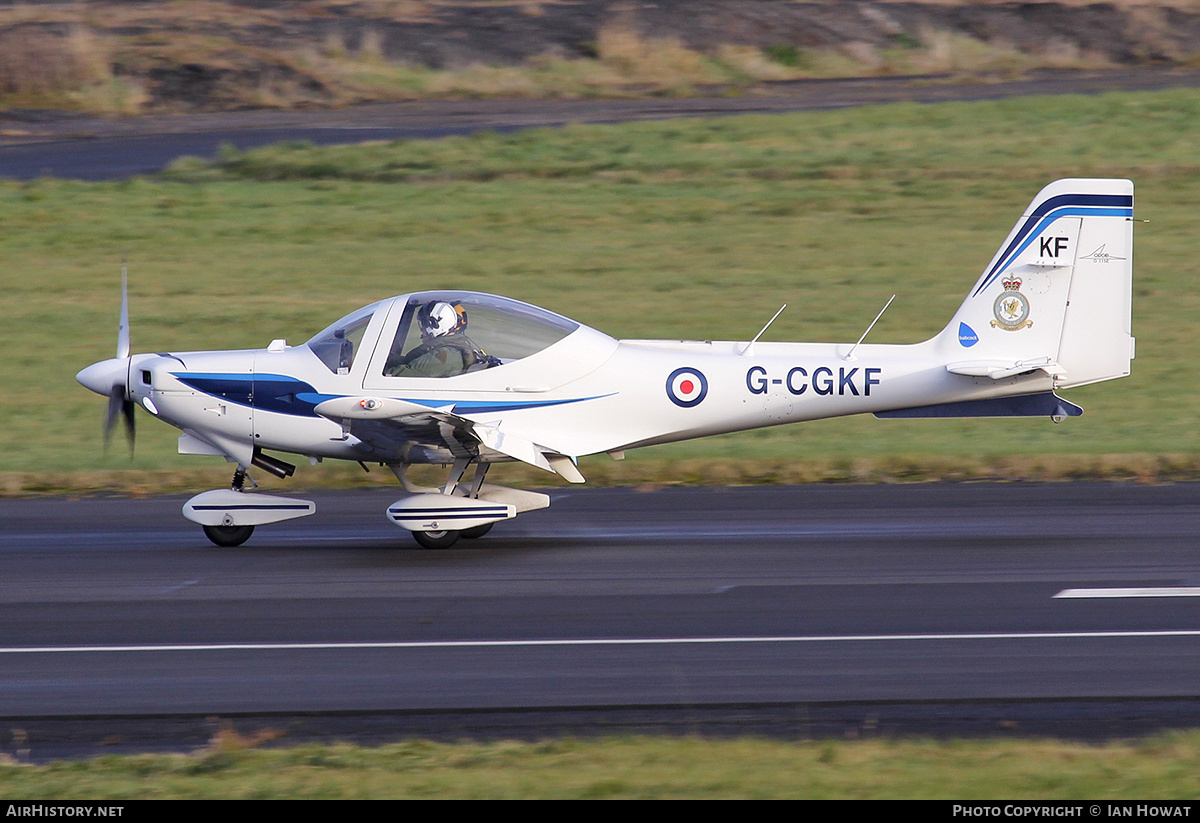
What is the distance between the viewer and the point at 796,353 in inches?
461

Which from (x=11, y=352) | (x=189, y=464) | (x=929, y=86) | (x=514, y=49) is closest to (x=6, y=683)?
(x=189, y=464)

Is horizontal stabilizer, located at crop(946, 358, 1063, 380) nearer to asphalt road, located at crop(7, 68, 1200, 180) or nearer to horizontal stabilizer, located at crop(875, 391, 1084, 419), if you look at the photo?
horizontal stabilizer, located at crop(875, 391, 1084, 419)

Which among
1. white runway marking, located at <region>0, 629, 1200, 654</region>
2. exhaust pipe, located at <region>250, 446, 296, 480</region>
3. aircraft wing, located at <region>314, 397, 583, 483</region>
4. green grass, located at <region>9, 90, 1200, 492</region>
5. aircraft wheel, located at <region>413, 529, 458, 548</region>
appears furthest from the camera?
green grass, located at <region>9, 90, 1200, 492</region>

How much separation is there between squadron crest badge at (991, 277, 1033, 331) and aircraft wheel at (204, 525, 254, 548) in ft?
Result: 21.2

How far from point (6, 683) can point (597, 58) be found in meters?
31.8

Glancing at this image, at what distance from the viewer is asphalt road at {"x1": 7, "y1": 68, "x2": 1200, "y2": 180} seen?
2961 cm

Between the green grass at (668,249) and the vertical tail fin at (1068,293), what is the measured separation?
320 cm

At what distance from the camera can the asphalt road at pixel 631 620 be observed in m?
7.57

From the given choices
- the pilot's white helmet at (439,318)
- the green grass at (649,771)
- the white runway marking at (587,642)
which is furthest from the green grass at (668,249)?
the green grass at (649,771)

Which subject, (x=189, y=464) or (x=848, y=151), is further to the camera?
(x=848, y=151)

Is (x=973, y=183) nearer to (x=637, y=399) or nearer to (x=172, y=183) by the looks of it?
(x=172, y=183)

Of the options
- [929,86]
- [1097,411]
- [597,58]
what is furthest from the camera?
[597,58]

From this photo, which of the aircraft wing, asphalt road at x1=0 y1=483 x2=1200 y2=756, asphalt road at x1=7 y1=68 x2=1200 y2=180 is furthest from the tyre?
asphalt road at x1=7 y1=68 x2=1200 y2=180

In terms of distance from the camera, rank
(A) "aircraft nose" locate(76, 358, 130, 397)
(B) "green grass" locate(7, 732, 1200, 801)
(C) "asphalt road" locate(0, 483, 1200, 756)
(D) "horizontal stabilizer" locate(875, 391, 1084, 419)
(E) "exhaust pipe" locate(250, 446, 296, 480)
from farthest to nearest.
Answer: (E) "exhaust pipe" locate(250, 446, 296, 480) < (A) "aircraft nose" locate(76, 358, 130, 397) < (D) "horizontal stabilizer" locate(875, 391, 1084, 419) < (C) "asphalt road" locate(0, 483, 1200, 756) < (B) "green grass" locate(7, 732, 1200, 801)
